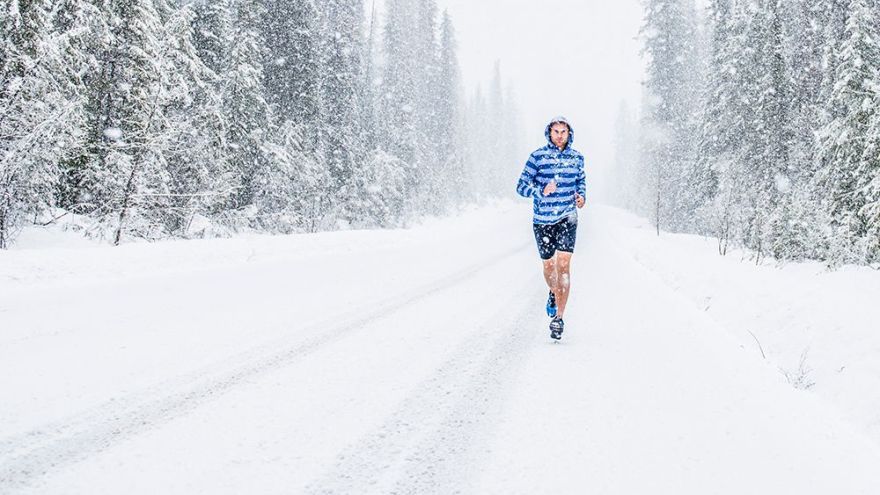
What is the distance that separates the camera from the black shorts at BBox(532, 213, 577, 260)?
5.16 metres

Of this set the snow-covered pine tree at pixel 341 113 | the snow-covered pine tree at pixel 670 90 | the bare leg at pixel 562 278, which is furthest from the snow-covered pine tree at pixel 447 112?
the bare leg at pixel 562 278

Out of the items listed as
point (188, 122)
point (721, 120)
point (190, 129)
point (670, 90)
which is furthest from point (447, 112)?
point (188, 122)

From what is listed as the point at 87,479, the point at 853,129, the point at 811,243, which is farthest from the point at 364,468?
the point at 853,129

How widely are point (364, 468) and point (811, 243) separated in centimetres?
1276

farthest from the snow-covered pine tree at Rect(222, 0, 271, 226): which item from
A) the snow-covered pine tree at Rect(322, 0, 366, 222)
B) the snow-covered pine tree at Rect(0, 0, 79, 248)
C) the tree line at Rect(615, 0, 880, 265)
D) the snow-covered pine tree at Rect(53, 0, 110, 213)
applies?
the tree line at Rect(615, 0, 880, 265)

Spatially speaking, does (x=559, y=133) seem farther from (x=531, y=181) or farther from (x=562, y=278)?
(x=562, y=278)

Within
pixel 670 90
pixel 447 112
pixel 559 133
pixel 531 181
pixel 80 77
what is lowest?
pixel 531 181

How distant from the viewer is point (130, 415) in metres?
2.67

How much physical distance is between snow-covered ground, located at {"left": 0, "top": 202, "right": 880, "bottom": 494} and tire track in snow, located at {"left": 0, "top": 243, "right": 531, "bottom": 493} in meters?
0.01

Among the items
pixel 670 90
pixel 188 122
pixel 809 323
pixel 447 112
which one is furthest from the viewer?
pixel 447 112

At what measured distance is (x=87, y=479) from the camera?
2.03m

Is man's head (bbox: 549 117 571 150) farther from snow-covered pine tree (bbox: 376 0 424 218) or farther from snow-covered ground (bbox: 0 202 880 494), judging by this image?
snow-covered pine tree (bbox: 376 0 424 218)

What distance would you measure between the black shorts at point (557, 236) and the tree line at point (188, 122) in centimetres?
809

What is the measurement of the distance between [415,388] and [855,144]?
42.7ft
